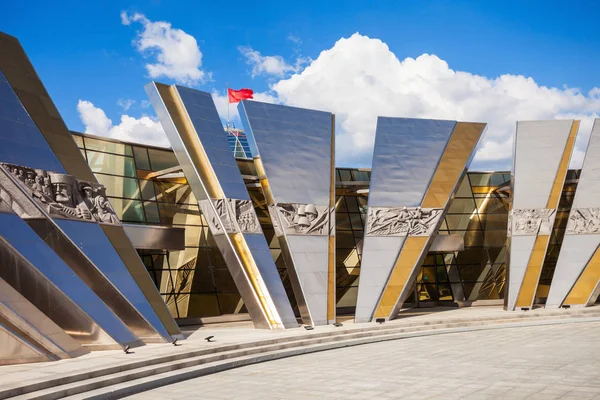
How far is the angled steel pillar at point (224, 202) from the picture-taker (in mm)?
17734

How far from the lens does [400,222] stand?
67.1 feet

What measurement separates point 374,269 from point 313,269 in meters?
2.20

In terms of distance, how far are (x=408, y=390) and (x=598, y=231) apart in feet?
55.0

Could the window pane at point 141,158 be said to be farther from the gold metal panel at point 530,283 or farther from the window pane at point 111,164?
the gold metal panel at point 530,283

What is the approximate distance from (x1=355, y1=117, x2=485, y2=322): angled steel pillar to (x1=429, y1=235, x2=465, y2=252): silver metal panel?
297 cm

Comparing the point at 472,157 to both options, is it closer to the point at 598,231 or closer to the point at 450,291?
the point at 598,231

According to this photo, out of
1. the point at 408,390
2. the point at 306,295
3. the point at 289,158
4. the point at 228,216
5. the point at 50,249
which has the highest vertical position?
the point at 289,158

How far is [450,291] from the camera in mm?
28094

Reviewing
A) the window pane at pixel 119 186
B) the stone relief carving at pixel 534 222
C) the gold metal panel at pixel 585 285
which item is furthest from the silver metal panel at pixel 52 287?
the gold metal panel at pixel 585 285

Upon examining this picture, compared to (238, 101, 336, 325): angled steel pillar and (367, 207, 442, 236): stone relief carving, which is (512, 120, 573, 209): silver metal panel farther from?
(238, 101, 336, 325): angled steel pillar

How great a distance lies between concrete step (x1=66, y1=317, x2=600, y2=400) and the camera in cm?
962

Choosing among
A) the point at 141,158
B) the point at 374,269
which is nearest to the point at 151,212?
the point at 141,158

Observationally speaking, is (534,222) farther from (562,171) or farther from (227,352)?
(227,352)

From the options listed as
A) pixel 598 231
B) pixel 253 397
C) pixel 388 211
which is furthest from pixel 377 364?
pixel 598 231
